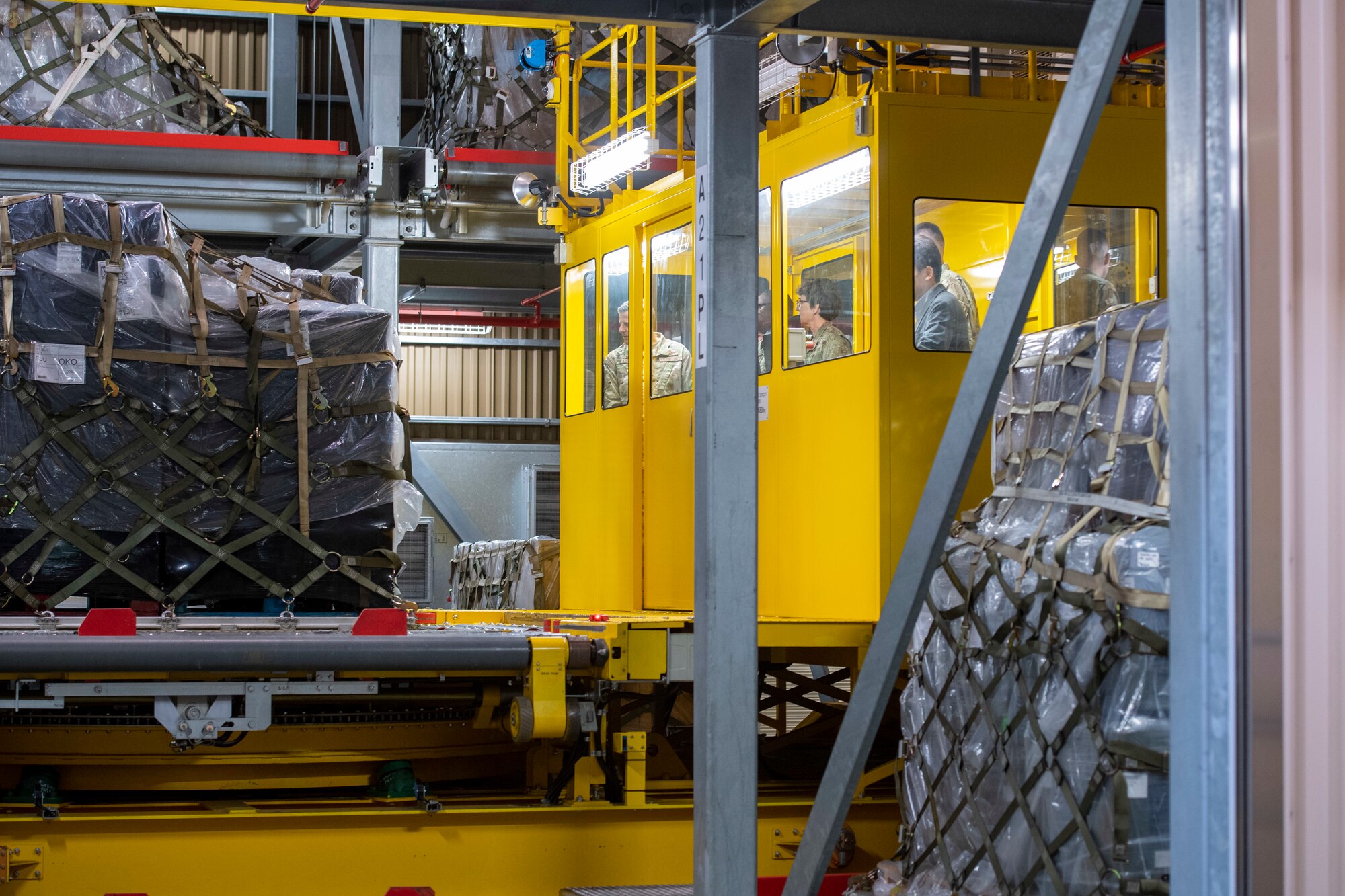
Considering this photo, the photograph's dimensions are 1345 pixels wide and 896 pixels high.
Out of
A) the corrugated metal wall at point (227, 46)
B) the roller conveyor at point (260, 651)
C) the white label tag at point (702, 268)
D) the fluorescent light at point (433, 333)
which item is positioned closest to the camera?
the white label tag at point (702, 268)

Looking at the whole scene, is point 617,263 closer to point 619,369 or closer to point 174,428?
point 619,369

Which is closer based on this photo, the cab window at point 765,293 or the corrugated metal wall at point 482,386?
the cab window at point 765,293

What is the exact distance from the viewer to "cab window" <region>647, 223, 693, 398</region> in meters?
7.62

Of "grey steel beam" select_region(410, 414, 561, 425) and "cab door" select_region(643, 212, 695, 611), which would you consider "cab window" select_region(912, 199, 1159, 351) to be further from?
"grey steel beam" select_region(410, 414, 561, 425)

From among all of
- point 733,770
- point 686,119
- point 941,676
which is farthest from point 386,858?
point 686,119

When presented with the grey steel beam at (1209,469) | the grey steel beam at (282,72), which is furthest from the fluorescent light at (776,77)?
the grey steel beam at (282,72)

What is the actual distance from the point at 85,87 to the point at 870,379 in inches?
359

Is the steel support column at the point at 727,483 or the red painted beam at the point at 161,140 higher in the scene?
the red painted beam at the point at 161,140

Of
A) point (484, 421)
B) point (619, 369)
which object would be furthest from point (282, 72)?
point (619, 369)

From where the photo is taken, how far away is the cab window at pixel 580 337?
337 inches

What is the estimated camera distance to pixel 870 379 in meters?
6.27

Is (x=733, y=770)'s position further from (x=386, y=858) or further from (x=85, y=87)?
(x=85, y=87)

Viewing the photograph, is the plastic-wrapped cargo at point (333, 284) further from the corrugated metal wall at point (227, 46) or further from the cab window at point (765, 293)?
the corrugated metal wall at point (227, 46)

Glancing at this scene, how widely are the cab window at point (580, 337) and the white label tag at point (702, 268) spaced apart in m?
3.62
